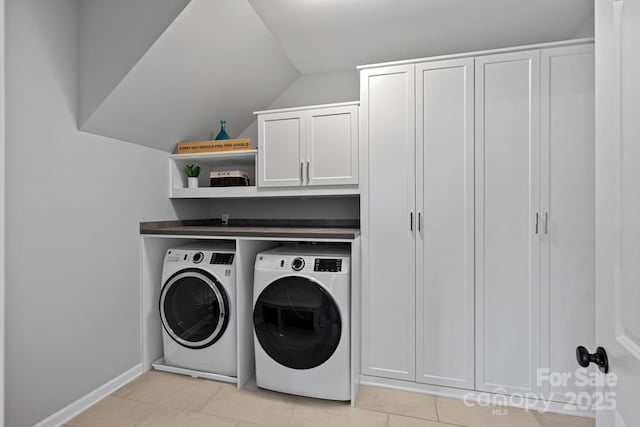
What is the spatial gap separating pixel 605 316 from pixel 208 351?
7.12 feet

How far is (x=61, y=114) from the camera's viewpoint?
1.71 m

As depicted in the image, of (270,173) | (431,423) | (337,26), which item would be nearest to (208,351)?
(270,173)

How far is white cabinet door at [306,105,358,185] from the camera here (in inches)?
83.1

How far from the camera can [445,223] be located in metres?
1.91

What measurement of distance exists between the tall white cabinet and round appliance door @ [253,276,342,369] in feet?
1.07

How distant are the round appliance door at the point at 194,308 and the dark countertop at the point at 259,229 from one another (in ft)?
0.98

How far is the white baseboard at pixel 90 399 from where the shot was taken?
1.65m

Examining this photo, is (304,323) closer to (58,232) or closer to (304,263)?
(304,263)

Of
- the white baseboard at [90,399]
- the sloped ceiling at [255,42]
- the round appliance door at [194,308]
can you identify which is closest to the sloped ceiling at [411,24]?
the sloped ceiling at [255,42]

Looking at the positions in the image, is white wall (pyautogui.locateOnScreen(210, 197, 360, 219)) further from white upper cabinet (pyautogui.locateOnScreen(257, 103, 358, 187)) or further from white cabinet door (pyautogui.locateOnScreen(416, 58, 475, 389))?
white cabinet door (pyautogui.locateOnScreen(416, 58, 475, 389))

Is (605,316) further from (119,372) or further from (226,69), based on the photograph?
(119,372)

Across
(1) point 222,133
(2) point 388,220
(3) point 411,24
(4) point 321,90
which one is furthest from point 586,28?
(1) point 222,133

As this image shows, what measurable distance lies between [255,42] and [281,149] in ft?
2.54

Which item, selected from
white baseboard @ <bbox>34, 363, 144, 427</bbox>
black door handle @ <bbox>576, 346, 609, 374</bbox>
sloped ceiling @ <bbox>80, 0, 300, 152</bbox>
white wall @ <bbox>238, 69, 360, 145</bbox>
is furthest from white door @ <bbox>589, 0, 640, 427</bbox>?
white baseboard @ <bbox>34, 363, 144, 427</bbox>
